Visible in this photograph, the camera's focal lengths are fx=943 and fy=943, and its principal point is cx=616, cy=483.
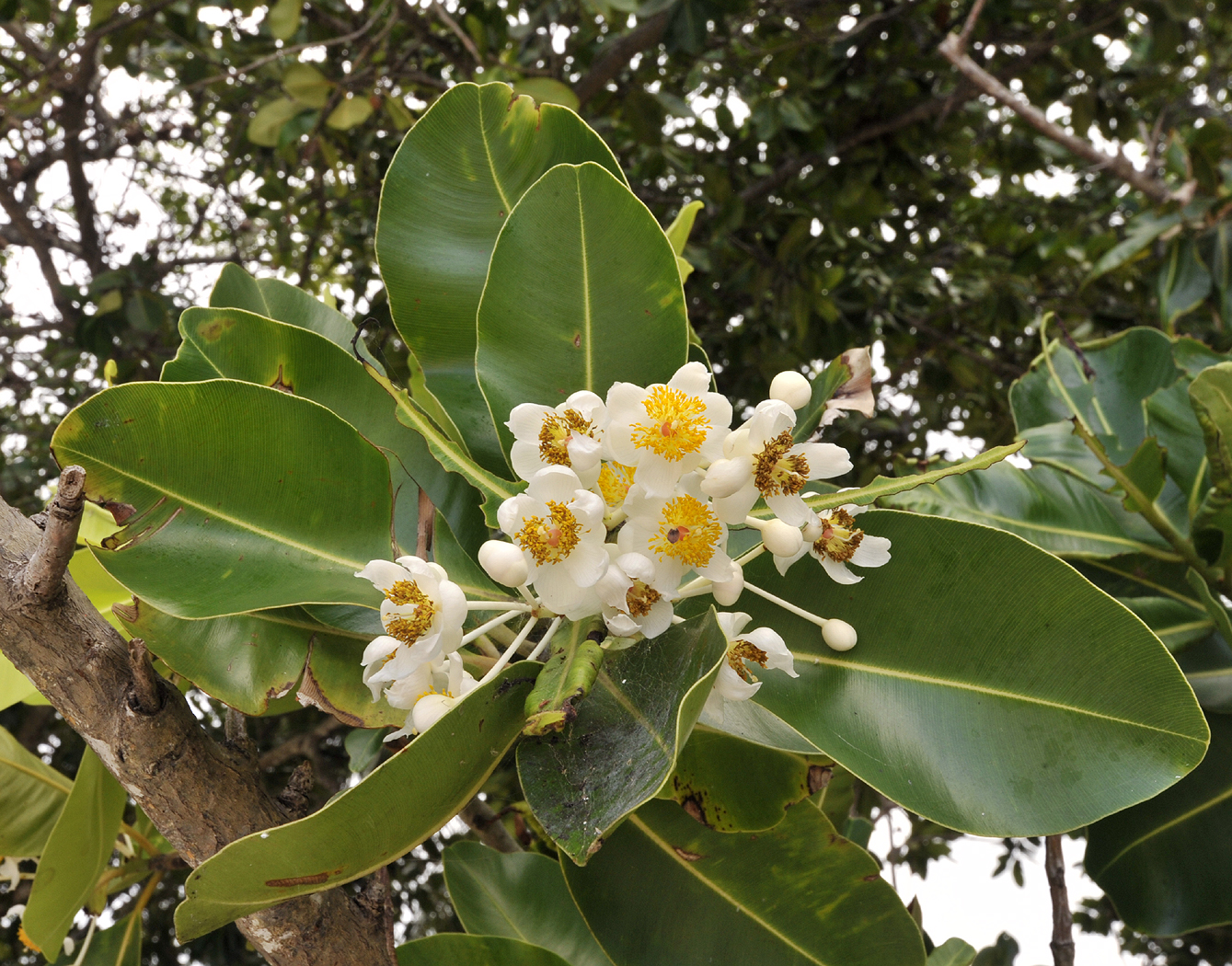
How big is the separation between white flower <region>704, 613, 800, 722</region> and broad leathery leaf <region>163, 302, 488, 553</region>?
0.34 metres

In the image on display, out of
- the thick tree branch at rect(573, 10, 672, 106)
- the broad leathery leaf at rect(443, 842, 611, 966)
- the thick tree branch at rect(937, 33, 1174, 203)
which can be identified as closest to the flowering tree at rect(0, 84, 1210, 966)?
the broad leathery leaf at rect(443, 842, 611, 966)

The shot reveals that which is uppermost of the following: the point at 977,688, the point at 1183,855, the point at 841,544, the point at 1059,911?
the point at 841,544

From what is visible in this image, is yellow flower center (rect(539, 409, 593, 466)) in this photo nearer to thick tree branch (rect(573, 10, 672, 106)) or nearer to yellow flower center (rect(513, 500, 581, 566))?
yellow flower center (rect(513, 500, 581, 566))

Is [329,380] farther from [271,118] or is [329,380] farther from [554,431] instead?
[271,118]

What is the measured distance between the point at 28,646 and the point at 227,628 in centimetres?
18

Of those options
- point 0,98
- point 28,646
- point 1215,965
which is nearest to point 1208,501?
point 28,646

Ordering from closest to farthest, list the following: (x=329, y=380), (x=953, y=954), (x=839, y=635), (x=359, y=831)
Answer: (x=359, y=831) → (x=839, y=635) → (x=329, y=380) → (x=953, y=954)

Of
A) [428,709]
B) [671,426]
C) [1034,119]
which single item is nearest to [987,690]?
[671,426]

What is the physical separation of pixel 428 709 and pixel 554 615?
15 centimetres

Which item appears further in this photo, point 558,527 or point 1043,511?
point 1043,511

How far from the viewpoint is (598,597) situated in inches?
29.1

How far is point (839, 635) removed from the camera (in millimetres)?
826

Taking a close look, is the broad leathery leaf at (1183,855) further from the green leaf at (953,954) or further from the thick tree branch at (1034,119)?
the thick tree branch at (1034,119)

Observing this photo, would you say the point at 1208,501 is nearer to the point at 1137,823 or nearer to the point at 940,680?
the point at 1137,823
